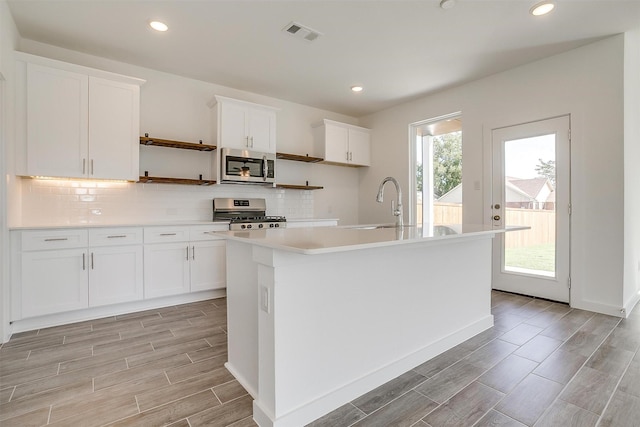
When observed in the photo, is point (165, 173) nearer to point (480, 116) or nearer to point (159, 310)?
point (159, 310)

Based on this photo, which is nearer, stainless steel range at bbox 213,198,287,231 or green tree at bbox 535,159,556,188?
green tree at bbox 535,159,556,188

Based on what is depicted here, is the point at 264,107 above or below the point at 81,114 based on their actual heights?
above

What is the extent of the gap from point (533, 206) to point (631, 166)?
0.89m

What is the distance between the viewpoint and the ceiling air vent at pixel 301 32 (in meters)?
2.81

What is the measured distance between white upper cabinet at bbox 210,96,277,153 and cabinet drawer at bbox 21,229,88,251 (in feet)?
5.74

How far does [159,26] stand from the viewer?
2.80 m

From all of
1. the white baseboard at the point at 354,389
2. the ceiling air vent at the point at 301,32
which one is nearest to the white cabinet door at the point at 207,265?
the white baseboard at the point at 354,389

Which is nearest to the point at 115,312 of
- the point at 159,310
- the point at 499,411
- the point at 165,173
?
the point at 159,310

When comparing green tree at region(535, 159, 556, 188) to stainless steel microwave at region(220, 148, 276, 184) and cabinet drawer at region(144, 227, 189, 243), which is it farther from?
cabinet drawer at region(144, 227, 189, 243)

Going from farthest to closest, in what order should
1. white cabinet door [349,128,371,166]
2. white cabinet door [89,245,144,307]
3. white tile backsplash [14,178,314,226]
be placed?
white cabinet door [349,128,371,166] < white tile backsplash [14,178,314,226] < white cabinet door [89,245,144,307]

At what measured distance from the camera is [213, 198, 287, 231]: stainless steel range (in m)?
3.88

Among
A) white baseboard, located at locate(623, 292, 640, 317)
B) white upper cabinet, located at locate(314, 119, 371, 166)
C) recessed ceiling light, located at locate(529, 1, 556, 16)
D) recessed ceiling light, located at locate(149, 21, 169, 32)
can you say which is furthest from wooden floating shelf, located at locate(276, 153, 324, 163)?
white baseboard, located at locate(623, 292, 640, 317)

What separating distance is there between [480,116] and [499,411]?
3.48 meters

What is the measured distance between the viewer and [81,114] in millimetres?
3047
